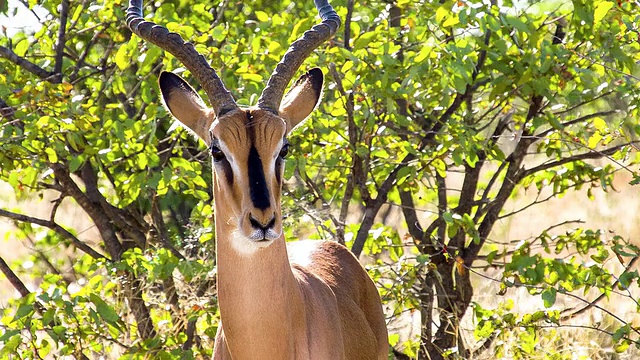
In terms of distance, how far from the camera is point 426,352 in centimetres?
769

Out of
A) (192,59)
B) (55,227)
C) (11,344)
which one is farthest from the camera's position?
(55,227)

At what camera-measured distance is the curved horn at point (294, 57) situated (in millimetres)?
4938

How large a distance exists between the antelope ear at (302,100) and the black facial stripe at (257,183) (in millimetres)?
694

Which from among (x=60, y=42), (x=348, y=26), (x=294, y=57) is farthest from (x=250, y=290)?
(x=60, y=42)

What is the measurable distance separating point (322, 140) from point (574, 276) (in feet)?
6.79

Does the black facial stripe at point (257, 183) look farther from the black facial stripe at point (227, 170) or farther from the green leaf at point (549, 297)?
the green leaf at point (549, 297)

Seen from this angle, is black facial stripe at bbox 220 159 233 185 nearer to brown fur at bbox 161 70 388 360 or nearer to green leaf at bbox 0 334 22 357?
brown fur at bbox 161 70 388 360

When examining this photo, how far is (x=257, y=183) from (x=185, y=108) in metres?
0.97

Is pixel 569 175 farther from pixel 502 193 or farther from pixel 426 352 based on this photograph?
pixel 426 352

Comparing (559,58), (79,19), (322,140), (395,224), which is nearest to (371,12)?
(322,140)

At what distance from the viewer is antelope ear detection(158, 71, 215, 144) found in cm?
504

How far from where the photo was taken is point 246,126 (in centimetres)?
454

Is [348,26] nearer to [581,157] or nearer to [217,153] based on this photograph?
[581,157]

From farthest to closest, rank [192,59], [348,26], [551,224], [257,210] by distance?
[551,224] → [348,26] → [192,59] → [257,210]
